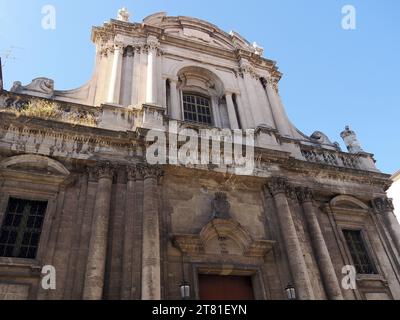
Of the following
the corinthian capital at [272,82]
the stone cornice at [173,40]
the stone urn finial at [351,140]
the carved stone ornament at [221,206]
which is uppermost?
the stone cornice at [173,40]

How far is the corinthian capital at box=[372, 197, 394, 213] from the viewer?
1365 centimetres

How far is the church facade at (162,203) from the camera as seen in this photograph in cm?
932

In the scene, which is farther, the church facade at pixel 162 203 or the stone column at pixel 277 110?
the stone column at pixel 277 110

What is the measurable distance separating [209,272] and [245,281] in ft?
3.87

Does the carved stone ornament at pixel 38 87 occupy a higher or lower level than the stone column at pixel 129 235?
higher

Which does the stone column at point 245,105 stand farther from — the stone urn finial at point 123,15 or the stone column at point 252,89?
the stone urn finial at point 123,15

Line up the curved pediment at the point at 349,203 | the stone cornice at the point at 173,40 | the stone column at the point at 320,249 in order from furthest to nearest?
the stone cornice at the point at 173,40 → the curved pediment at the point at 349,203 → the stone column at the point at 320,249

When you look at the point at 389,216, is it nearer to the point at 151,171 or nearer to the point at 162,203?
the point at 162,203

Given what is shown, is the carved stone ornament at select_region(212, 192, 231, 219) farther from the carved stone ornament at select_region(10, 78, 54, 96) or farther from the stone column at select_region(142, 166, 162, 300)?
the carved stone ornament at select_region(10, 78, 54, 96)

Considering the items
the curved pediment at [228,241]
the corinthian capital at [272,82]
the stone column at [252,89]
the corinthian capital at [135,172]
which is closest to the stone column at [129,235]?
the corinthian capital at [135,172]

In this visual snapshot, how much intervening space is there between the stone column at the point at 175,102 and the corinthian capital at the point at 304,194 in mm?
5156

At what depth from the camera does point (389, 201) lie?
13.9 m

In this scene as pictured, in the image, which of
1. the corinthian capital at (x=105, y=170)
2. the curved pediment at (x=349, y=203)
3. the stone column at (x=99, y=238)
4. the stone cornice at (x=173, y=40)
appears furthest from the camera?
the stone cornice at (x=173, y=40)
